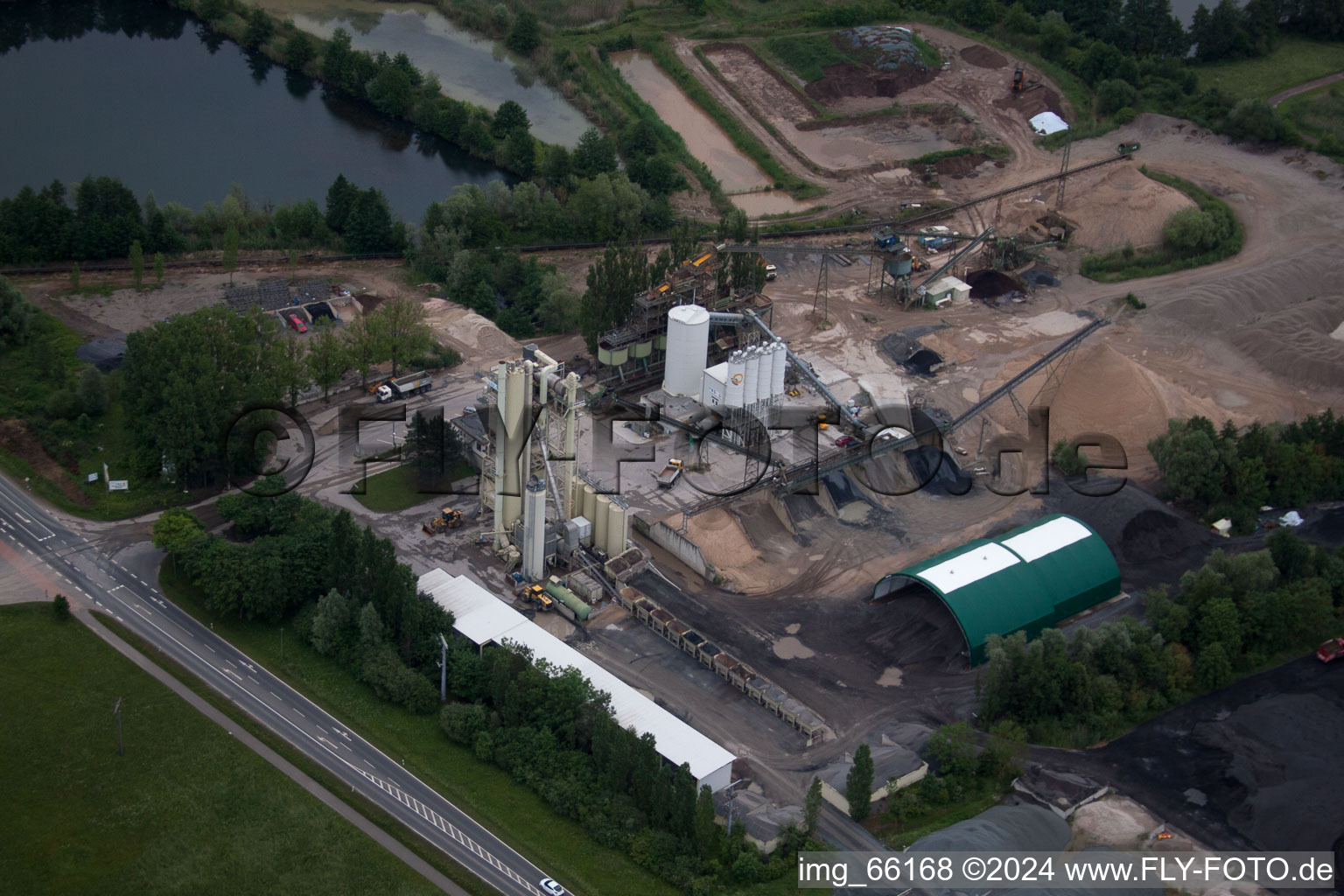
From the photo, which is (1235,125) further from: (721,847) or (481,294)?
(721,847)

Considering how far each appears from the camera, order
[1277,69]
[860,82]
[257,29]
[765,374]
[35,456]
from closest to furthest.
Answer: [35,456] → [765,374] → [860,82] → [257,29] → [1277,69]

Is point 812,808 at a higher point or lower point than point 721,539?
lower

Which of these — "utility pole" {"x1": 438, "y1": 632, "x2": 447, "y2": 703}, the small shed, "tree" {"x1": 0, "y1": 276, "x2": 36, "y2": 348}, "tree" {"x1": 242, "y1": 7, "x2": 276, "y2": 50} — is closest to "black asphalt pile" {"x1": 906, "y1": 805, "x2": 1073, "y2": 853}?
"utility pole" {"x1": 438, "y1": 632, "x2": 447, "y2": 703}

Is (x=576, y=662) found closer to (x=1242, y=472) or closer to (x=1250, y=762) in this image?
(x=1250, y=762)

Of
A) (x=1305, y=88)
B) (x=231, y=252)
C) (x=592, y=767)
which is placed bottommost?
(x=592, y=767)

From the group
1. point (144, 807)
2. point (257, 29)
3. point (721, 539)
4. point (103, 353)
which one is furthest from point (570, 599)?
point (257, 29)

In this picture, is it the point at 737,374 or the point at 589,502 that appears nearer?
the point at 589,502
